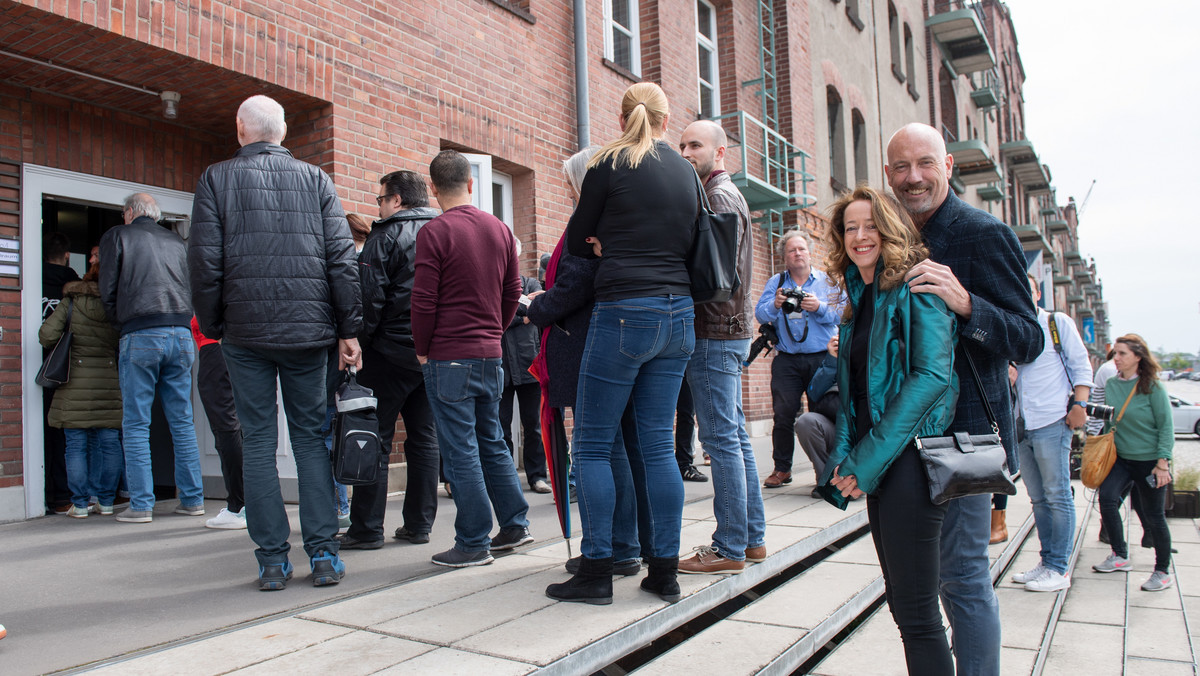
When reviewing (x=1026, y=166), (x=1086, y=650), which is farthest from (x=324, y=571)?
(x=1026, y=166)

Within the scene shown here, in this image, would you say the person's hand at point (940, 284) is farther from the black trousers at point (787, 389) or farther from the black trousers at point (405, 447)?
the black trousers at point (787, 389)

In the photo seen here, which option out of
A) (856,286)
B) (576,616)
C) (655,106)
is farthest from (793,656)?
(655,106)

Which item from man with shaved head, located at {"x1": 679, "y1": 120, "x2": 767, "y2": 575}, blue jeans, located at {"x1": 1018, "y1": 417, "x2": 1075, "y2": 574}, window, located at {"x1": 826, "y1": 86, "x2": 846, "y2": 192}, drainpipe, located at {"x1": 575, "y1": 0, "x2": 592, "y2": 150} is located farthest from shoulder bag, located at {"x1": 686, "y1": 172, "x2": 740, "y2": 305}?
window, located at {"x1": 826, "y1": 86, "x2": 846, "y2": 192}

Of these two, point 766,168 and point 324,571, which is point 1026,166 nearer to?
point 766,168

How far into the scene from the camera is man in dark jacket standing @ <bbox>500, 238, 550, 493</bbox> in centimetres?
629

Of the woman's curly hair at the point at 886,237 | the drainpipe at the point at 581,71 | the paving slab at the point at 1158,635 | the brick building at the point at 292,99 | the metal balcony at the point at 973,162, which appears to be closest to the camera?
the woman's curly hair at the point at 886,237

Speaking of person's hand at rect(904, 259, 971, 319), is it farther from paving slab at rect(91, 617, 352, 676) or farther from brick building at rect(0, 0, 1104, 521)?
brick building at rect(0, 0, 1104, 521)

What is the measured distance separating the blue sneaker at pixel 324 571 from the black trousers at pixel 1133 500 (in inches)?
205

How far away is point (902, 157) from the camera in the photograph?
8.71 ft

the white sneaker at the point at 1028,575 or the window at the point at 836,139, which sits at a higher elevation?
the window at the point at 836,139

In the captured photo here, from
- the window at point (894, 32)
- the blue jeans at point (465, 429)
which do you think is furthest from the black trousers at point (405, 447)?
the window at point (894, 32)

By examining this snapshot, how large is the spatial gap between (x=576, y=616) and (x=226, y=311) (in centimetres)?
198

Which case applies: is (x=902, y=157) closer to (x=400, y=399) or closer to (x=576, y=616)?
(x=576, y=616)

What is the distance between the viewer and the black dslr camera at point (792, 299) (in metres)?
5.97
